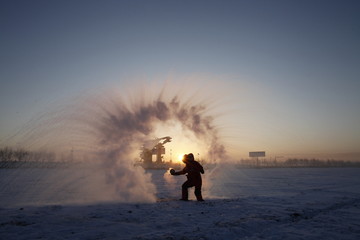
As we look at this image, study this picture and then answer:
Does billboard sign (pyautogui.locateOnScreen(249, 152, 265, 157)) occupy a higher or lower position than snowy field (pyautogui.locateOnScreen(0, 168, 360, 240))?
higher

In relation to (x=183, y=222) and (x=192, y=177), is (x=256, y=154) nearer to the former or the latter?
(x=192, y=177)

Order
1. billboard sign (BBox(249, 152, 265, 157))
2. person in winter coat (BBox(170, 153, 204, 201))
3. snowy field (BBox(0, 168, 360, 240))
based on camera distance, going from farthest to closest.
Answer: billboard sign (BBox(249, 152, 265, 157))
person in winter coat (BBox(170, 153, 204, 201))
snowy field (BBox(0, 168, 360, 240))

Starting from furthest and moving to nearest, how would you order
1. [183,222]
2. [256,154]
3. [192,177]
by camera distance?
1. [256,154]
2. [192,177]
3. [183,222]

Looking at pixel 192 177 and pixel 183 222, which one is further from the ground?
pixel 192 177

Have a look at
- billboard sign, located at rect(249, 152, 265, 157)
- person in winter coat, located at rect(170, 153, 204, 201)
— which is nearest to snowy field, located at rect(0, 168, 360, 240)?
person in winter coat, located at rect(170, 153, 204, 201)

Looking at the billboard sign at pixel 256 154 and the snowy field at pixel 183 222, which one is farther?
the billboard sign at pixel 256 154

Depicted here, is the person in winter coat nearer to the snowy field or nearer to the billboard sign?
the snowy field

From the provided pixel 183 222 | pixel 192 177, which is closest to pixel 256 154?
pixel 192 177

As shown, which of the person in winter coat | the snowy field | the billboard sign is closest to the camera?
the snowy field

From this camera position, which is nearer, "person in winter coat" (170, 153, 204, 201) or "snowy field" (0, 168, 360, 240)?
"snowy field" (0, 168, 360, 240)

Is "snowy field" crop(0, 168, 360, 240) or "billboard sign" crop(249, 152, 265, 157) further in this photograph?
"billboard sign" crop(249, 152, 265, 157)

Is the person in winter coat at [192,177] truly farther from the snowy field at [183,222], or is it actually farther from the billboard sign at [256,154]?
the billboard sign at [256,154]

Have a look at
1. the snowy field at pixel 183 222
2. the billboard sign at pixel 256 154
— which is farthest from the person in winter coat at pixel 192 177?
the billboard sign at pixel 256 154

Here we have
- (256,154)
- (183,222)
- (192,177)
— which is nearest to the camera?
(183,222)
